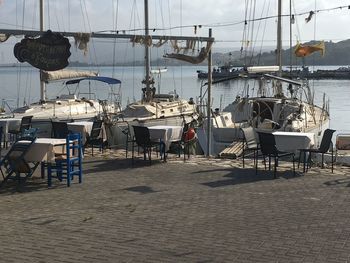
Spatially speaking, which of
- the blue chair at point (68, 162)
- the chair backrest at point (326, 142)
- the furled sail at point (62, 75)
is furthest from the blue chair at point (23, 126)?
the furled sail at point (62, 75)

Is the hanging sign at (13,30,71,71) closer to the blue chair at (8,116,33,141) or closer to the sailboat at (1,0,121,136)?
the blue chair at (8,116,33,141)

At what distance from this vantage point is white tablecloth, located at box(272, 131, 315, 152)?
11.4 metres

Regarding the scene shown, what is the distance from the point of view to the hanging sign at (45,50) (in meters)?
12.0

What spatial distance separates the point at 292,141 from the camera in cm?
1144

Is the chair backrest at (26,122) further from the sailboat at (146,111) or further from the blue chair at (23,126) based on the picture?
the sailboat at (146,111)

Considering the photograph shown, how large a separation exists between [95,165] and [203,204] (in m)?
4.26

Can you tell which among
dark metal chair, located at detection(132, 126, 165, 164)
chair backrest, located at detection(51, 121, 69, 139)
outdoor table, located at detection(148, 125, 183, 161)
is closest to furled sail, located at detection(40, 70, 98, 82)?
chair backrest, located at detection(51, 121, 69, 139)

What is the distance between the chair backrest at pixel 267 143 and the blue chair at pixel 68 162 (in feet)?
11.5

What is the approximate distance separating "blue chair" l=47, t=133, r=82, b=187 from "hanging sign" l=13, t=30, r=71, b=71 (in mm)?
2615

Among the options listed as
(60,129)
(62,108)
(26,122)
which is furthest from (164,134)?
(62,108)

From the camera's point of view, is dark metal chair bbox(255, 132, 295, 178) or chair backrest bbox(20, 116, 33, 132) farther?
chair backrest bbox(20, 116, 33, 132)

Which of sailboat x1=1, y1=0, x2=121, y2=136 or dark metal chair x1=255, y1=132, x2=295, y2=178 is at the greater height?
sailboat x1=1, y1=0, x2=121, y2=136

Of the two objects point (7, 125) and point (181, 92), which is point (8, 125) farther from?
point (181, 92)

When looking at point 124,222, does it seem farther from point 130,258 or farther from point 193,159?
point 193,159
